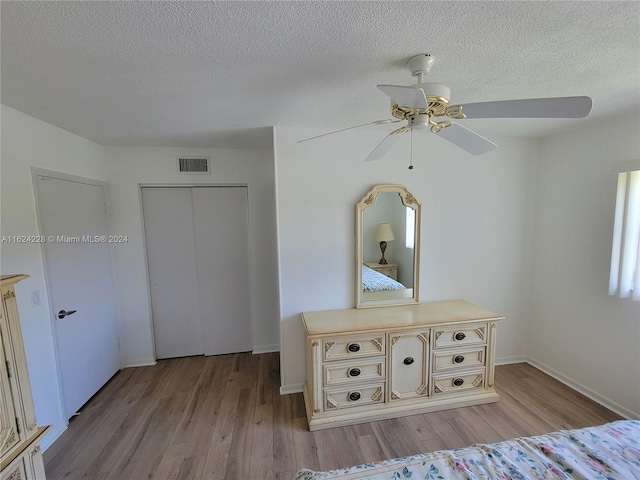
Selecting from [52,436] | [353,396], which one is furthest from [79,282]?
[353,396]

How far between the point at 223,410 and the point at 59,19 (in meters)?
2.65

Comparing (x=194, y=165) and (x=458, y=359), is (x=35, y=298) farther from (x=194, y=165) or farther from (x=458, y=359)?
(x=458, y=359)

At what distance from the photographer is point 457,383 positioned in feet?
7.62

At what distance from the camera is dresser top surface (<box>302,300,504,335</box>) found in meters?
2.13

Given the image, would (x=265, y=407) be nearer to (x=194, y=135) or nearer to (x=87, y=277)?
(x=87, y=277)

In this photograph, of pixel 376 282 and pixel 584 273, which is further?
pixel 376 282

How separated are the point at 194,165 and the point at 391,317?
2.60m

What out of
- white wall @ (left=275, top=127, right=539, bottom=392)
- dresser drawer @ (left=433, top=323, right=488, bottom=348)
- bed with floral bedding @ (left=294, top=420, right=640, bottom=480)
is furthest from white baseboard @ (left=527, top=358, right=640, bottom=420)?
bed with floral bedding @ (left=294, top=420, right=640, bottom=480)

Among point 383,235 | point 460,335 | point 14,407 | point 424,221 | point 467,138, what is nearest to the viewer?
point 14,407

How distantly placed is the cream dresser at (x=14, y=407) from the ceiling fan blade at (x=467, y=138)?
88.8 inches

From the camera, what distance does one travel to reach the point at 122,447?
195 centimetres

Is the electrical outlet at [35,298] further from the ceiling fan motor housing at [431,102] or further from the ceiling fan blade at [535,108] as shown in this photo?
the ceiling fan blade at [535,108]

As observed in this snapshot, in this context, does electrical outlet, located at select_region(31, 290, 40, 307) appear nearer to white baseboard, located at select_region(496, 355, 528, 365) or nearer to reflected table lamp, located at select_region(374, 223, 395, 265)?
reflected table lamp, located at select_region(374, 223, 395, 265)

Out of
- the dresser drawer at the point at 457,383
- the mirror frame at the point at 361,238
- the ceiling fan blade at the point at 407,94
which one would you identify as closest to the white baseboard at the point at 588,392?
the dresser drawer at the point at 457,383
